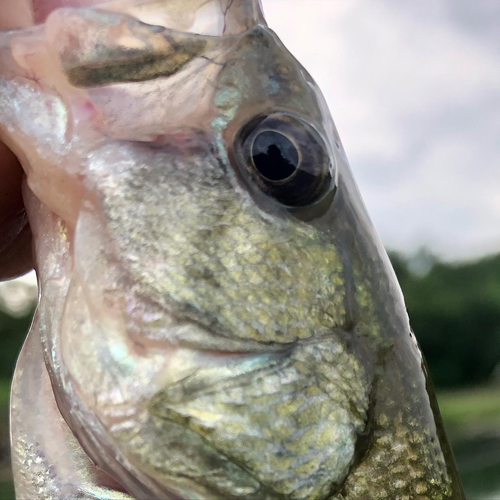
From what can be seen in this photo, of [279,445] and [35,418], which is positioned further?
[35,418]

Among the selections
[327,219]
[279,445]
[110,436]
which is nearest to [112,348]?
[110,436]

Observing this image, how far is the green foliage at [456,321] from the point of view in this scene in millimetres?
21438

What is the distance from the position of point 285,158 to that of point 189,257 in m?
0.23

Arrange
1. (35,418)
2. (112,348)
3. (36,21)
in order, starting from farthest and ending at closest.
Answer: (35,418)
(36,21)
(112,348)

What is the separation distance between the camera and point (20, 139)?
834 millimetres

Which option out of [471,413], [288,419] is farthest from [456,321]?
[288,419]

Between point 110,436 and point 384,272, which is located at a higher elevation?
point 384,272

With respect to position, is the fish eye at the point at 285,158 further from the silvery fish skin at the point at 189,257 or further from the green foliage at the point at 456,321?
the green foliage at the point at 456,321

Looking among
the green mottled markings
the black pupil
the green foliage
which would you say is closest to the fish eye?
the black pupil

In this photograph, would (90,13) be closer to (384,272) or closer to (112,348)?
(112,348)

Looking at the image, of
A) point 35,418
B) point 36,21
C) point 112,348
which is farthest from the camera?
point 35,418

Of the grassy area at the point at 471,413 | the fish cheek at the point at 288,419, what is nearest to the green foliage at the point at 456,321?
the grassy area at the point at 471,413

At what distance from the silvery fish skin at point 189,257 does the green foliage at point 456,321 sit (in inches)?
817

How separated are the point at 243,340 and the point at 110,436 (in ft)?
0.78
